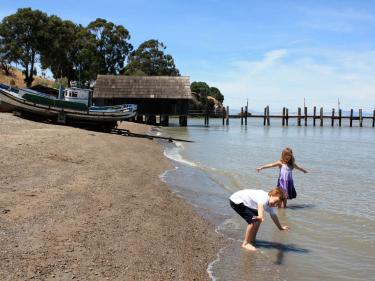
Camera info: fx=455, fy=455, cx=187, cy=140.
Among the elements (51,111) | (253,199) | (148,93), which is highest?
(148,93)

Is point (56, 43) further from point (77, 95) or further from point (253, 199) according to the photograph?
point (253, 199)

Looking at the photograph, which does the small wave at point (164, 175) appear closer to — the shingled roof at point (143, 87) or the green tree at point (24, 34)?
the shingled roof at point (143, 87)

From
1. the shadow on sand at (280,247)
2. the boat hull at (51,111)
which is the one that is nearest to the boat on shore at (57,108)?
the boat hull at (51,111)

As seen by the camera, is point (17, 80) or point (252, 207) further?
point (17, 80)

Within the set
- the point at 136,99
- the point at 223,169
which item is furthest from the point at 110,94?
the point at 223,169

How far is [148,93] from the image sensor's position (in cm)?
5059

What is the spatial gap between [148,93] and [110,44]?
34.7 metres

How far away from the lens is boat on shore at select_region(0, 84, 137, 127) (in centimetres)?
2561

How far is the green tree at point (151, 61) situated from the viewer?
301 feet

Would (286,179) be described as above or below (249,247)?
above

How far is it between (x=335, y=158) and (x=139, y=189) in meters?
16.3

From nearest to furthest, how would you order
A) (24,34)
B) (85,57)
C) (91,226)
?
(91,226)
(24,34)
(85,57)

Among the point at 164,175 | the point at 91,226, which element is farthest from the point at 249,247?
the point at 164,175

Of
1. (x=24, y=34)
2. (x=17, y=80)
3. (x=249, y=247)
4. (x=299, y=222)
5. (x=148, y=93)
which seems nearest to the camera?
(x=249, y=247)
